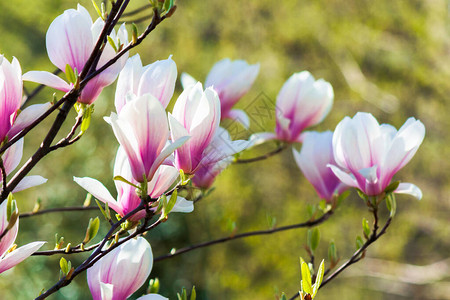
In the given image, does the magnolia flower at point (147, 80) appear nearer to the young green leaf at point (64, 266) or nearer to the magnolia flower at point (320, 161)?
the young green leaf at point (64, 266)

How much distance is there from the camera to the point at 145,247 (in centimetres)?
39

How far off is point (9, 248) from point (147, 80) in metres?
0.15

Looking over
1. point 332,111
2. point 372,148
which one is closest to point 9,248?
point 372,148

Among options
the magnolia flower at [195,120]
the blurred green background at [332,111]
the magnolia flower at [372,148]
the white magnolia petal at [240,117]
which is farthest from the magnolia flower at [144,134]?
the blurred green background at [332,111]

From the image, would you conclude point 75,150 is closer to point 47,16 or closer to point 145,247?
point 145,247

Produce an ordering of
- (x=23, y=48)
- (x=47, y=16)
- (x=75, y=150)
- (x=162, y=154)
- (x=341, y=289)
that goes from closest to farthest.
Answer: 1. (x=162, y=154)
2. (x=75, y=150)
3. (x=341, y=289)
4. (x=47, y=16)
5. (x=23, y=48)

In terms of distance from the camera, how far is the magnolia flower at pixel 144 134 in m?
0.36

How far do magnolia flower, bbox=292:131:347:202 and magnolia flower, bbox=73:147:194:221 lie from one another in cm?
22

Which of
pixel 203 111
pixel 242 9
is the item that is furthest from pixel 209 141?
pixel 242 9

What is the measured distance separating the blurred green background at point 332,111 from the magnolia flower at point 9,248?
3006 mm

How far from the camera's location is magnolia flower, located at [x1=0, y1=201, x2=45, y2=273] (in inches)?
14.2

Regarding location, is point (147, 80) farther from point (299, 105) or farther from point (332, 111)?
point (332, 111)

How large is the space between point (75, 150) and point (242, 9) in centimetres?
257

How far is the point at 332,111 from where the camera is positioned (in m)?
4.82
